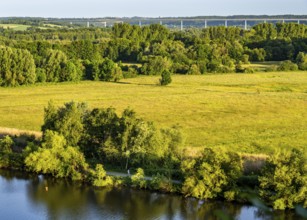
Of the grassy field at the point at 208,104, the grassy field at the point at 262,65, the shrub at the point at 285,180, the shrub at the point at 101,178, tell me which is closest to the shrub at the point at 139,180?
the shrub at the point at 101,178

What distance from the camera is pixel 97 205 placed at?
21016mm

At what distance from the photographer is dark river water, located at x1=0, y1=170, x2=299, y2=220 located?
2000 centimetres

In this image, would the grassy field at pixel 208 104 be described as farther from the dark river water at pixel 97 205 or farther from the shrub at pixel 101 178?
the dark river water at pixel 97 205

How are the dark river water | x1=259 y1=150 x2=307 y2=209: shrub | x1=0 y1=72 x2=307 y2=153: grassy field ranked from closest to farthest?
the dark river water < x1=259 y1=150 x2=307 y2=209: shrub < x1=0 y1=72 x2=307 y2=153: grassy field

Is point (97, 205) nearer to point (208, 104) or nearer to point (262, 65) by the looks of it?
point (208, 104)

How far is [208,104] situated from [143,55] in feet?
115

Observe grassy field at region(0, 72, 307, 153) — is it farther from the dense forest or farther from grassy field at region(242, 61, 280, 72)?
grassy field at region(242, 61, 280, 72)

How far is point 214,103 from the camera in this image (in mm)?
45938

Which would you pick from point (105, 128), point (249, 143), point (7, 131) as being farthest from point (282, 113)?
point (7, 131)

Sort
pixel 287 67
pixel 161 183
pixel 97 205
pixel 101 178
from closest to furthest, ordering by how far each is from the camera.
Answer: pixel 97 205, pixel 161 183, pixel 101 178, pixel 287 67


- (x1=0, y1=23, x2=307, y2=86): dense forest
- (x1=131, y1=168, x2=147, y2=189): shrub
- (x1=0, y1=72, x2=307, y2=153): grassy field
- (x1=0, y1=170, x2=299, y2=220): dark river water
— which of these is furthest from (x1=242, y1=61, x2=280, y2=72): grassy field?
(x1=0, y1=170, x2=299, y2=220): dark river water

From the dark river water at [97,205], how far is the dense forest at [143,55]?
37.2 m

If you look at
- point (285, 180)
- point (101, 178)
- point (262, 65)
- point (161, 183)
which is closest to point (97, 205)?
point (101, 178)

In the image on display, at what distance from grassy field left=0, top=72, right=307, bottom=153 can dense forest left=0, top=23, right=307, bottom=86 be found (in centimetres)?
276
